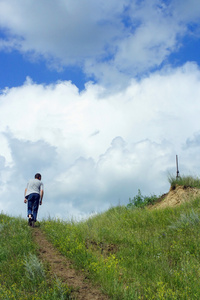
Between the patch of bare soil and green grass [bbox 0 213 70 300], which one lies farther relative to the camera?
the patch of bare soil

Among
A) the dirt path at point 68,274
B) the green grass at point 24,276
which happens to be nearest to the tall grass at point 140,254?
the dirt path at point 68,274

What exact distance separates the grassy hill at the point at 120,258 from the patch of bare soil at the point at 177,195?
11.2 feet

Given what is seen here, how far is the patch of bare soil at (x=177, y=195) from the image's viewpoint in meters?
15.6

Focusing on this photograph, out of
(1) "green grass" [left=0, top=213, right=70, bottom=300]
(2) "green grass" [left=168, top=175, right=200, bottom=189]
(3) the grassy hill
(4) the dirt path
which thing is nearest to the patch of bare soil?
(2) "green grass" [left=168, top=175, right=200, bottom=189]

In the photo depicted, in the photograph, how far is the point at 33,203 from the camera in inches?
532

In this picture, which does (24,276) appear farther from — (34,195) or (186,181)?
(186,181)

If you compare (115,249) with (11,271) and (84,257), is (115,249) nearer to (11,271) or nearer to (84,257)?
(84,257)

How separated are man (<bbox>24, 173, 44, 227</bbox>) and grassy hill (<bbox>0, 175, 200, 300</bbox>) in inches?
46.8

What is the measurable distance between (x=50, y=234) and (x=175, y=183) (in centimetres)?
890

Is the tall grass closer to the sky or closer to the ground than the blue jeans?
closer to the ground

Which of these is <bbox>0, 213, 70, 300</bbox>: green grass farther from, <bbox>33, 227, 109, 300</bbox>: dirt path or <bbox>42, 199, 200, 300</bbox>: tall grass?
<bbox>42, 199, 200, 300</bbox>: tall grass

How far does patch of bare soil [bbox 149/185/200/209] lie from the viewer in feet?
51.2

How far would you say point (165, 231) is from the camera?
1045cm

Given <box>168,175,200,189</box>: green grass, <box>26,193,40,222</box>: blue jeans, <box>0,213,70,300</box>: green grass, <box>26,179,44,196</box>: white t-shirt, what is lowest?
<box>0,213,70,300</box>: green grass
